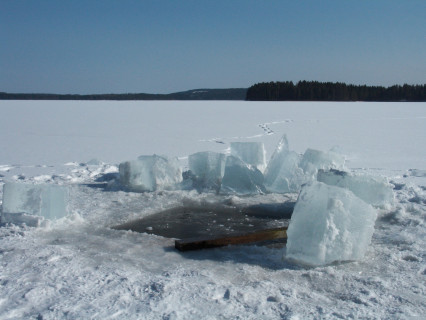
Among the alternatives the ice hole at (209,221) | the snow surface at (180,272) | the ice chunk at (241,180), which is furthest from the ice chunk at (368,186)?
the ice chunk at (241,180)

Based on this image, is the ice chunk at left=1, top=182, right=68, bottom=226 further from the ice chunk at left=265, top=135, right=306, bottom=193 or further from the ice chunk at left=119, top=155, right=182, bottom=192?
the ice chunk at left=265, top=135, right=306, bottom=193

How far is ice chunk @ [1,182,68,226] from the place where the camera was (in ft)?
14.7

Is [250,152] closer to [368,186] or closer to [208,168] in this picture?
[208,168]

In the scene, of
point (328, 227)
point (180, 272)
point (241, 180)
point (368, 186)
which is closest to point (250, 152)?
point (241, 180)

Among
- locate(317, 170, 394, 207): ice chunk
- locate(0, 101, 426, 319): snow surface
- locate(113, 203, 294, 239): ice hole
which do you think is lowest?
locate(113, 203, 294, 239): ice hole

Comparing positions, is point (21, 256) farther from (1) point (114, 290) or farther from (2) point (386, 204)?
(2) point (386, 204)

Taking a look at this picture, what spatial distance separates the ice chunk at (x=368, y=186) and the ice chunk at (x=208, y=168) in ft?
5.66

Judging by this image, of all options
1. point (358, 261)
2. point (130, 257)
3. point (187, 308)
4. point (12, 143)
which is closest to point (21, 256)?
point (130, 257)

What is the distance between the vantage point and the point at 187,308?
8.93 feet

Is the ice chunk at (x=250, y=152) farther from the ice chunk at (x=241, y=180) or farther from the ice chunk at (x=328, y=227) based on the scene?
the ice chunk at (x=328, y=227)

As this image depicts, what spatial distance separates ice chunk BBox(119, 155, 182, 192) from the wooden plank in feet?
7.81

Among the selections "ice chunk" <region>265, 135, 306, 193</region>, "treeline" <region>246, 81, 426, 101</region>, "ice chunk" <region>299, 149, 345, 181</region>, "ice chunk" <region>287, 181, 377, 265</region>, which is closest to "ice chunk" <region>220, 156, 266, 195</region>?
"ice chunk" <region>265, 135, 306, 193</region>

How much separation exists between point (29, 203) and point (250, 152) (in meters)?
3.47

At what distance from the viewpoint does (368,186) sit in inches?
208
